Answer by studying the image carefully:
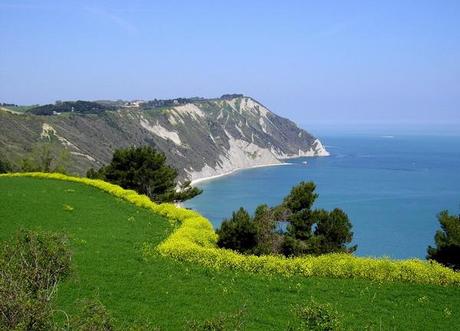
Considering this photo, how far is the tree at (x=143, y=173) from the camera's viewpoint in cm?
4243

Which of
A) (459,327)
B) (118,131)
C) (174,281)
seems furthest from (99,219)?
(118,131)

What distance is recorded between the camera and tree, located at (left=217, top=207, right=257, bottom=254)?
22812 mm

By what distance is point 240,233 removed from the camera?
74.9ft

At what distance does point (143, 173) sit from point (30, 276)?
34218 millimetres

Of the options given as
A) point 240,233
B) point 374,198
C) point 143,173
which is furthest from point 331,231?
point 374,198

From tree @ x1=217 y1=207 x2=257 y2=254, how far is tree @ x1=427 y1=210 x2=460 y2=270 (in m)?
8.45

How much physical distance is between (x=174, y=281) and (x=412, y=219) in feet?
322

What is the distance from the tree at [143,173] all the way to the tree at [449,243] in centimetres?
2439

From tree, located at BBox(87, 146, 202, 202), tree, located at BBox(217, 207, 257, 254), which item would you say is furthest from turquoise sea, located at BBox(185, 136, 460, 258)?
tree, located at BBox(217, 207, 257, 254)

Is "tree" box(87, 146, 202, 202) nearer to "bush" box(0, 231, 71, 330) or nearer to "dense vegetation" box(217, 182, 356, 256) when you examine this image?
"dense vegetation" box(217, 182, 356, 256)

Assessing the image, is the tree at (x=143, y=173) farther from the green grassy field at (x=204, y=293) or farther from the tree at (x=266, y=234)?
the tree at (x=266, y=234)

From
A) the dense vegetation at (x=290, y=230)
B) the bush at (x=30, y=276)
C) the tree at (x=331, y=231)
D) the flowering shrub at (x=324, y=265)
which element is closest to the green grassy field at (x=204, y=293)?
the flowering shrub at (x=324, y=265)

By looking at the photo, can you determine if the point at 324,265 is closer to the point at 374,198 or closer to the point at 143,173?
the point at 143,173

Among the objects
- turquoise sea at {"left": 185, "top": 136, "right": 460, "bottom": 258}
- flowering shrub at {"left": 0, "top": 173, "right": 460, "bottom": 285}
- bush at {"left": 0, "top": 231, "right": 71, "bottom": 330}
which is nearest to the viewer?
bush at {"left": 0, "top": 231, "right": 71, "bottom": 330}
